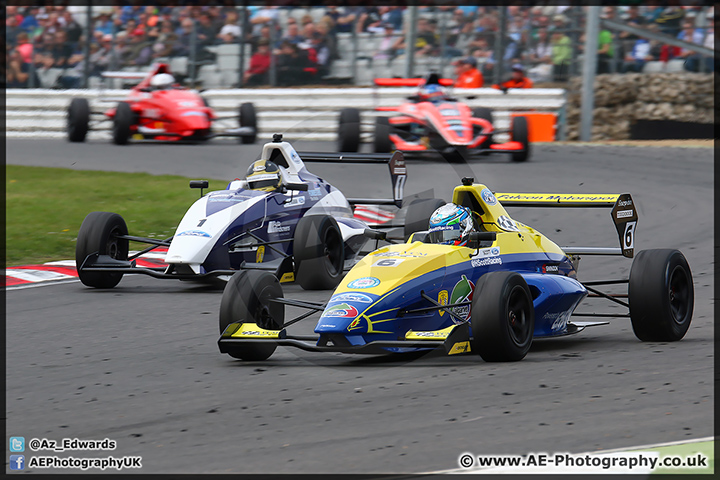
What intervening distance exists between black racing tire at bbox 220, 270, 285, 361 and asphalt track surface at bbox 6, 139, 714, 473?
4.5 inches

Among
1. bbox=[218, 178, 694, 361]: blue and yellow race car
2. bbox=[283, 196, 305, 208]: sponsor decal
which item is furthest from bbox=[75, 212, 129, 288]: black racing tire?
bbox=[218, 178, 694, 361]: blue and yellow race car

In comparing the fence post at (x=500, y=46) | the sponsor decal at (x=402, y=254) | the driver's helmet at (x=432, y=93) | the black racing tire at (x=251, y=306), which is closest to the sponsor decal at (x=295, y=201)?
the black racing tire at (x=251, y=306)

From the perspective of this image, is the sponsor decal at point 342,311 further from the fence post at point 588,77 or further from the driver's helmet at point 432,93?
the fence post at point 588,77

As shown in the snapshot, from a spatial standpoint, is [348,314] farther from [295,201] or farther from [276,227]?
[295,201]

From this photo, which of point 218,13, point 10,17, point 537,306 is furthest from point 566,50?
point 537,306

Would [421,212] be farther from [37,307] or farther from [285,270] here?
[37,307]

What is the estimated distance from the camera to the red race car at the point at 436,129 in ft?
60.8

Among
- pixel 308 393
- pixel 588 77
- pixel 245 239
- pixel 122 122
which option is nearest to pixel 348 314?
pixel 308 393

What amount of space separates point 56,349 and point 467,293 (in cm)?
319

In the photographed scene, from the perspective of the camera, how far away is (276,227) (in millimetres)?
11133

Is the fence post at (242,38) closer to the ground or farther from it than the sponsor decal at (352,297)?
farther from it

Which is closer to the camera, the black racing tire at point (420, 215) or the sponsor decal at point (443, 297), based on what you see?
the sponsor decal at point (443, 297)

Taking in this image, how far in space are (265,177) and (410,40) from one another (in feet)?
40.3

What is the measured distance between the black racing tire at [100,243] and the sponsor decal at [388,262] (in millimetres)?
4372
